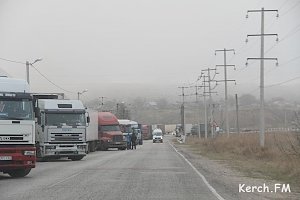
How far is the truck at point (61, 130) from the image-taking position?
33.1 metres

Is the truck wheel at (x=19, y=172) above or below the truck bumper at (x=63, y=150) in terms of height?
below

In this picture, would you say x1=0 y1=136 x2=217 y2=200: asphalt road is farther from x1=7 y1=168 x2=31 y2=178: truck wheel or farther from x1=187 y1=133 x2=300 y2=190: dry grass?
x1=187 y1=133 x2=300 y2=190: dry grass

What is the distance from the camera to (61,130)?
33.4 m

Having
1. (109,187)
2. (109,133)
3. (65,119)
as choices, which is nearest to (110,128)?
(109,133)

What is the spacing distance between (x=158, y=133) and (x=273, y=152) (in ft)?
223

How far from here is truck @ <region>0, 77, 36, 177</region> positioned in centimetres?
2075

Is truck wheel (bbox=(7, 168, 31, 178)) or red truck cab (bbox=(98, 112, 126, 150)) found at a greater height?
red truck cab (bbox=(98, 112, 126, 150))

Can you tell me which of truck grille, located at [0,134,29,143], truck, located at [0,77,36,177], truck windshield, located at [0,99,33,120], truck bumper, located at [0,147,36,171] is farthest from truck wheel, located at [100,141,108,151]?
truck grille, located at [0,134,29,143]

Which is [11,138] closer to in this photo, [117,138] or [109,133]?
[109,133]

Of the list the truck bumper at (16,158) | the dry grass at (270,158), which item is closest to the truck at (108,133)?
the dry grass at (270,158)

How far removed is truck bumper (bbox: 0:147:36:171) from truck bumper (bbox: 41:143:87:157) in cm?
1153

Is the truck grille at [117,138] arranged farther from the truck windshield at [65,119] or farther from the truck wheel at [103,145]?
the truck windshield at [65,119]

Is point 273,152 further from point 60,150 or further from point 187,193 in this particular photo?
point 187,193

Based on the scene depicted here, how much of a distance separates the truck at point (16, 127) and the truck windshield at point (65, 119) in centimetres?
1156
